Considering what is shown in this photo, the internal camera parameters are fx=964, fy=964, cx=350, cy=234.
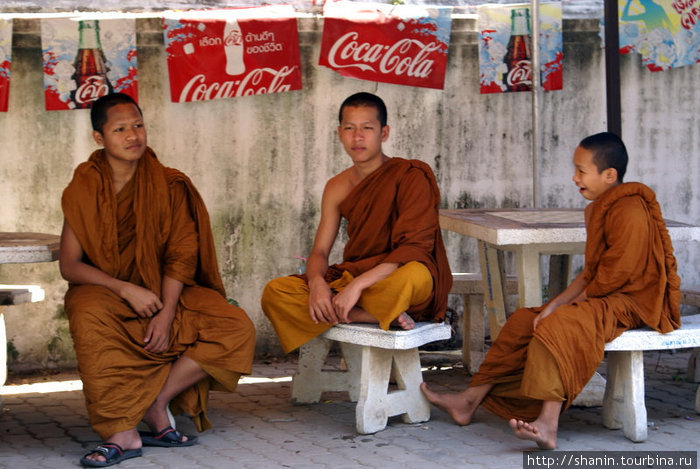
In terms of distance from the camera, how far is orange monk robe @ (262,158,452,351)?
4402 mm

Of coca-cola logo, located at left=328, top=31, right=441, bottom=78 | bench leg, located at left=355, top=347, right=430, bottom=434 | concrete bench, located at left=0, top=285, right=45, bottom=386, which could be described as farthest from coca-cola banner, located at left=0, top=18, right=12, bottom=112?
bench leg, located at left=355, top=347, right=430, bottom=434

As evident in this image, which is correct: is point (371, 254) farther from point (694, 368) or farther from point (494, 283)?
point (694, 368)

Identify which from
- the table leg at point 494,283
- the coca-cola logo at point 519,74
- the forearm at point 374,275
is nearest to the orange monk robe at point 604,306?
the forearm at point 374,275

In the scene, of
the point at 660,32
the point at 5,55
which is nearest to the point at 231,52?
the point at 5,55

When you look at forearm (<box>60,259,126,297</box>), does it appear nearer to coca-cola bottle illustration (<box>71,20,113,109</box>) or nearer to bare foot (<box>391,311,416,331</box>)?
bare foot (<box>391,311,416,331</box>)

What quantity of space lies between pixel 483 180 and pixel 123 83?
2.34 meters

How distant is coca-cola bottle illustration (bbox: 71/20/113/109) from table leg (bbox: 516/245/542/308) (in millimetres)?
2716

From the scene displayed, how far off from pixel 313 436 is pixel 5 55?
2.99 metres

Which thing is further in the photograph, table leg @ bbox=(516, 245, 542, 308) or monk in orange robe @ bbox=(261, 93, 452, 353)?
table leg @ bbox=(516, 245, 542, 308)

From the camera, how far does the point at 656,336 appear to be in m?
4.05

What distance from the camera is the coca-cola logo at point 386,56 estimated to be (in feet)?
19.7

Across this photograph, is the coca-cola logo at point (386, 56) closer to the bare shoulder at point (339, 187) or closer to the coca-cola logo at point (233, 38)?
the coca-cola logo at point (233, 38)

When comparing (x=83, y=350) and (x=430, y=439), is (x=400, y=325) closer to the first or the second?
(x=430, y=439)

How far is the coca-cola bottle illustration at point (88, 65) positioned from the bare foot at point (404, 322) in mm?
2540
